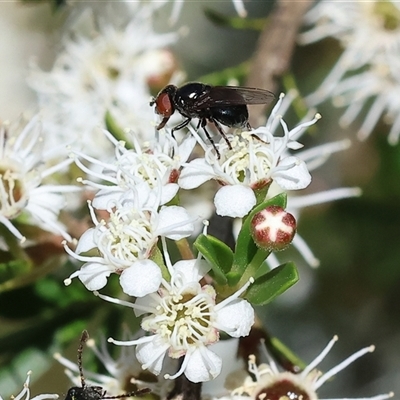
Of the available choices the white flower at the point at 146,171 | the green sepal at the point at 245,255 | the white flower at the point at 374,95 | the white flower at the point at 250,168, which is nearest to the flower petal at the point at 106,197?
the white flower at the point at 146,171

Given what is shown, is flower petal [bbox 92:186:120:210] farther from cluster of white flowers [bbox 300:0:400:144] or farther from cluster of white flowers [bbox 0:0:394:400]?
cluster of white flowers [bbox 300:0:400:144]

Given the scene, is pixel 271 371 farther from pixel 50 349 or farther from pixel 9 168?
pixel 9 168

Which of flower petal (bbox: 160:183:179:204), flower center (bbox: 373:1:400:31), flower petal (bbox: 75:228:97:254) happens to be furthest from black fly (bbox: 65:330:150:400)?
flower center (bbox: 373:1:400:31)

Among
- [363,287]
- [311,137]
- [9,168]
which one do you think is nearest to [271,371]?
[9,168]

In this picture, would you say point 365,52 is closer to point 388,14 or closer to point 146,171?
point 388,14

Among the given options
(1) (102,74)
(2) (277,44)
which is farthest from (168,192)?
(1) (102,74)

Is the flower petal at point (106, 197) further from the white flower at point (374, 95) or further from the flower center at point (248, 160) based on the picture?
the white flower at point (374, 95)
